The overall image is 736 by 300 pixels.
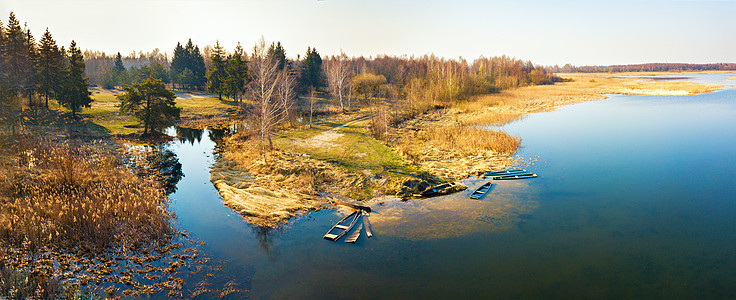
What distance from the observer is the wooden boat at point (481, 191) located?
18.1m

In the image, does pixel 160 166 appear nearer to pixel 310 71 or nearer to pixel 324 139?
pixel 324 139

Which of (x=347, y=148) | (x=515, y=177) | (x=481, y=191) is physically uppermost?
(x=347, y=148)

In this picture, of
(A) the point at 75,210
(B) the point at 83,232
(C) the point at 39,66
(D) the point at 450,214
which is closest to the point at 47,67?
(C) the point at 39,66

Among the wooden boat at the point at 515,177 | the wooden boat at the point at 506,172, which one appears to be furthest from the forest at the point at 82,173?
the wooden boat at the point at 515,177

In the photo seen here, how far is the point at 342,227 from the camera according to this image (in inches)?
576

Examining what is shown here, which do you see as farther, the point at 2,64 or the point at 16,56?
the point at 16,56

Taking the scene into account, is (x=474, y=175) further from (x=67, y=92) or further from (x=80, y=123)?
(x=67, y=92)

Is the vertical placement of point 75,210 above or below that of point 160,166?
below

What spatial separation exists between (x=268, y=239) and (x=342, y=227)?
2943 mm

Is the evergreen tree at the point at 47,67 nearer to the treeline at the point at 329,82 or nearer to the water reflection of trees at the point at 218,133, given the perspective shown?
the water reflection of trees at the point at 218,133

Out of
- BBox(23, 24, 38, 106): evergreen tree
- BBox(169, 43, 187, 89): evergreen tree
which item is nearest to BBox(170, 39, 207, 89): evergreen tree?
BBox(169, 43, 187, 89): evergreen tree

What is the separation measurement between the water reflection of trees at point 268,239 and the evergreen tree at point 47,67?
3600 cm

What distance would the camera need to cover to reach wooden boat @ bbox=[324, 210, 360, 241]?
13891 millimetres

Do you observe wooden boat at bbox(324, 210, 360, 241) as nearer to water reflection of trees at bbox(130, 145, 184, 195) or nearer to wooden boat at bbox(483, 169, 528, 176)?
wooden boat at bbox(483, 169, 528, 176)
